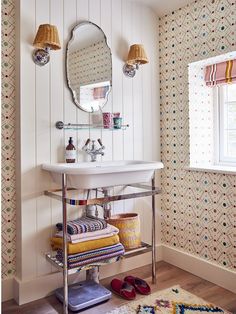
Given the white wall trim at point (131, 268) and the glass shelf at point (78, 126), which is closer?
the white wall trim at point (131, 268)

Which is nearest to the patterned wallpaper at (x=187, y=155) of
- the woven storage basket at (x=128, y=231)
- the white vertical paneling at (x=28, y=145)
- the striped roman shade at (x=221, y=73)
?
the striped roman shade at (x=221, y=73)

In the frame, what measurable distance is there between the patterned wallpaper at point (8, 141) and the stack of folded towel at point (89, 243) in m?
0.31

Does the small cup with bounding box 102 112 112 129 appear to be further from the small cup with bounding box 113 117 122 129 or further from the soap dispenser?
the soap dispenser

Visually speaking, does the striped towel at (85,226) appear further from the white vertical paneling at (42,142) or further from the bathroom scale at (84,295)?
the bathroom scale at (84,295)

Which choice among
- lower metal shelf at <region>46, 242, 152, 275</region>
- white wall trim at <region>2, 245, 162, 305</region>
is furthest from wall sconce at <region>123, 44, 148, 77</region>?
white wall trim at <region>2, 245, 162, 305</region>

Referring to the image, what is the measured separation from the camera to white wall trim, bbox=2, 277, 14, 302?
2.04 metres

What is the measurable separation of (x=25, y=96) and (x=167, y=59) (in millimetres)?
1345

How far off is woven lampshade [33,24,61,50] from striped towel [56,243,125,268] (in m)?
1.36

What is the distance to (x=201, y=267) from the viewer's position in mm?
2391

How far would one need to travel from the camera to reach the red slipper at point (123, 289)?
2043 millimetres

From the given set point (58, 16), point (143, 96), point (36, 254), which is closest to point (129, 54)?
point (143, 96)

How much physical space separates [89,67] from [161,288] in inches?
68.8

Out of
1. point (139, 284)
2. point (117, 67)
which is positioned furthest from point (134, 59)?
point (139, 284)

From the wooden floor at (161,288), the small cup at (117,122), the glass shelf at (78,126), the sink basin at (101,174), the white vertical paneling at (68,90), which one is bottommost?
the wooden floor at (161,288)
